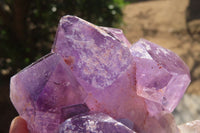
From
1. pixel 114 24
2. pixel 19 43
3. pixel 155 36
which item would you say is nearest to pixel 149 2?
pixel 155 36

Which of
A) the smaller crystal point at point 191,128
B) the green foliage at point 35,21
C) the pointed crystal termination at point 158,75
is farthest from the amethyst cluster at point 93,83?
the green foliage at point 35,21

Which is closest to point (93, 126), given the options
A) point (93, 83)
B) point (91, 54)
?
point (93, 83)

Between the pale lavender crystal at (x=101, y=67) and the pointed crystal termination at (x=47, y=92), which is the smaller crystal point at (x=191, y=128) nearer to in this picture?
the pale lavender crystal at (x=101, y=67)

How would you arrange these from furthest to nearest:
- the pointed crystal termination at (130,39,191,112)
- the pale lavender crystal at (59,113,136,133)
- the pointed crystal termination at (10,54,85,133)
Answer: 1. the pointed crystal termination at (130,39,191,112)
2. the pointed crystal termination at (10,54,85,133)
3. the pale lavender crystal at (59,113,136,133)

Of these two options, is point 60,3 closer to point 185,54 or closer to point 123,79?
point 123,79

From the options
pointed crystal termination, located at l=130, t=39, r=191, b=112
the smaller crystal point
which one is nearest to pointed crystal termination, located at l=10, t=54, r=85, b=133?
pointed crystal termination, located at l=130, t=39, r=191, b=112

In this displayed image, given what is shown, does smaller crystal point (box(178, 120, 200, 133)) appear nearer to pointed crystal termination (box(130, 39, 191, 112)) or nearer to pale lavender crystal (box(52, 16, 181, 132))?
pointed crystal termination (box(130, 39, 191, 112))
